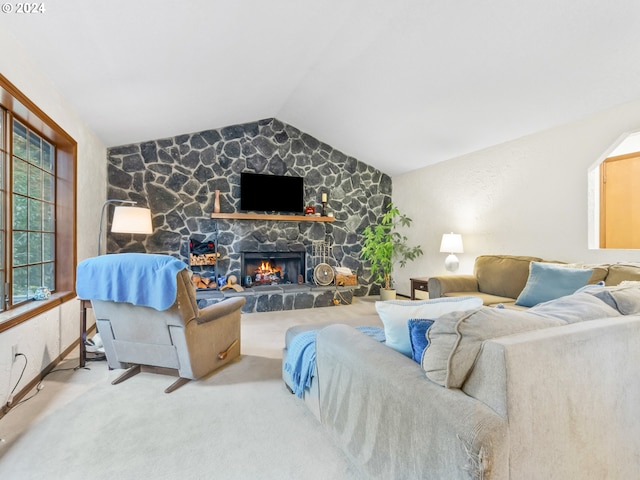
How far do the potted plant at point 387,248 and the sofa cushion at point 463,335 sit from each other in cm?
445

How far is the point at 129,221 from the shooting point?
377cm

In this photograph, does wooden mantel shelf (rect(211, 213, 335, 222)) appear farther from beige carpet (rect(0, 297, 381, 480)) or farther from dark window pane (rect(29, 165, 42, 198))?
beige carpet (rect(0, 297, 381, 480))

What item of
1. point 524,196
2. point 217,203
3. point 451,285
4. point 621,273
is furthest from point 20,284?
point 524,196

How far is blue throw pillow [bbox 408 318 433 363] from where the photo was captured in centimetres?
132

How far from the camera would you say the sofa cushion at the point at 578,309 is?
1278 mm

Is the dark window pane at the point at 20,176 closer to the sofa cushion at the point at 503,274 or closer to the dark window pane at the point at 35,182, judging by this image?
the dark window pane at the point at 35,182

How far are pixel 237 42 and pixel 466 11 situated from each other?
6.23 feet

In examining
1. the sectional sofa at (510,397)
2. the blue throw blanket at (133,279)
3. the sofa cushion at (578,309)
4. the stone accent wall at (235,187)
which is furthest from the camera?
the stone accent wall at (235,187)

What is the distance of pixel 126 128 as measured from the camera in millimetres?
4125

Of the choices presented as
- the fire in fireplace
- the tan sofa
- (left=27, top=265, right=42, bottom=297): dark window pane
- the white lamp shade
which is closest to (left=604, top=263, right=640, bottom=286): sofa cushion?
the tan sofa

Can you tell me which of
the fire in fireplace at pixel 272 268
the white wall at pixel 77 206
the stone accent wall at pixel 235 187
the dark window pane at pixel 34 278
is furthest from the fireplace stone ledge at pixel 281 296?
the dark window pane at pixel 34 278

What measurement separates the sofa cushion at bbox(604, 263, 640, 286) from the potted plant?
2.92 metres

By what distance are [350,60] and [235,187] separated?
2629 millimetres

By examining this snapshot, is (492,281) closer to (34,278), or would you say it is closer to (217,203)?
(217,203)
